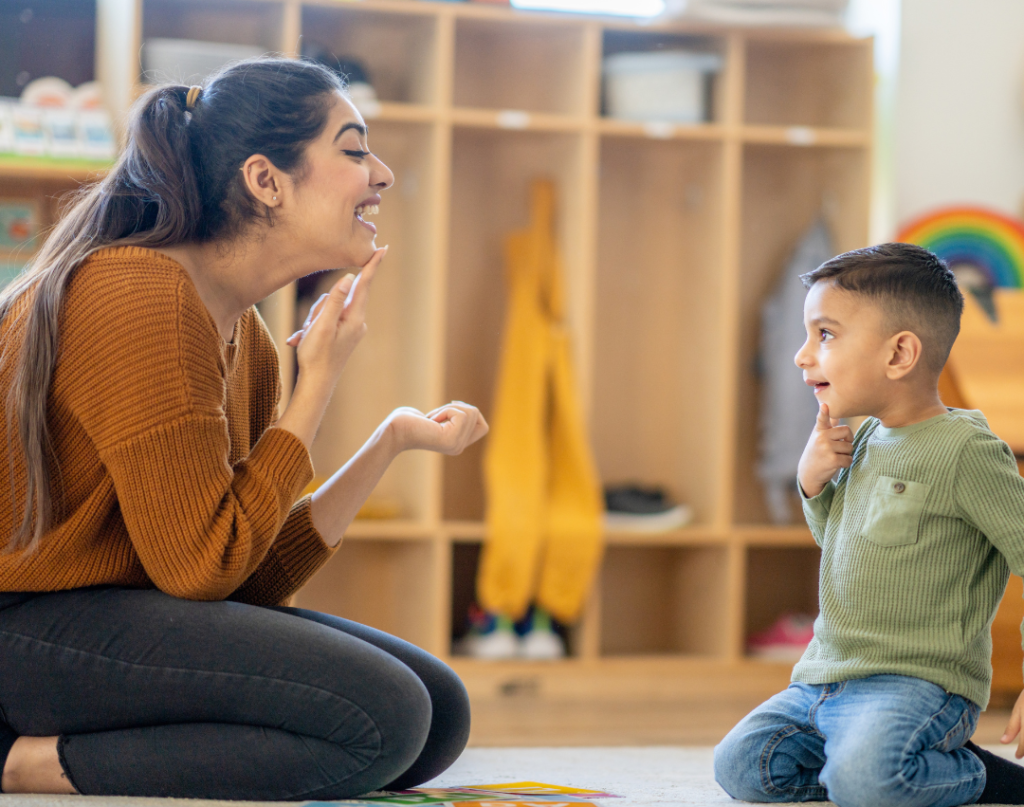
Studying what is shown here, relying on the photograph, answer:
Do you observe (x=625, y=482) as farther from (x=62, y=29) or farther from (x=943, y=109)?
(x=62, y=29)

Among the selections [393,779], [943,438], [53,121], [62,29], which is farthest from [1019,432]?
[62,29]

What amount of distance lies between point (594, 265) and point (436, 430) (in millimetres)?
1583

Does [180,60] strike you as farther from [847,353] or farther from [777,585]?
[777,585]

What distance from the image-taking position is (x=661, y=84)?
111 inches

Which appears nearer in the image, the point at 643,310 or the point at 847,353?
the point at 847,353

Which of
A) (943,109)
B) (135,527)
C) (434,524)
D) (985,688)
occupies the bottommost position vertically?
(434,524)

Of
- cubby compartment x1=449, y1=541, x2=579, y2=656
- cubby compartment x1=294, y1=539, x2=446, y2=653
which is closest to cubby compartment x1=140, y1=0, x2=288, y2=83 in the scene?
cubby compartment x1=294, y1=539, x2=446, y2=653

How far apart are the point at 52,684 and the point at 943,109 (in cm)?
273

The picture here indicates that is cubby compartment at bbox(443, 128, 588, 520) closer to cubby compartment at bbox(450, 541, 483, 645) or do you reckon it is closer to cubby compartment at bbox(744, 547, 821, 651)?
cubby compartment at bbox(450, 541, 483, 645)

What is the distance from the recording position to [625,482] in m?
3.10

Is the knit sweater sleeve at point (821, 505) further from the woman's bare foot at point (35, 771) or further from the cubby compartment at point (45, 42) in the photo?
the cubby compartment at point (45, 42)

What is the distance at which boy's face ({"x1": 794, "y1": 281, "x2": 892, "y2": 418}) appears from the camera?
1.27 metres

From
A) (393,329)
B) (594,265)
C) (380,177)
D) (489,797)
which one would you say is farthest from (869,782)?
(393,329)

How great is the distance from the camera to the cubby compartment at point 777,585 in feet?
10.3
